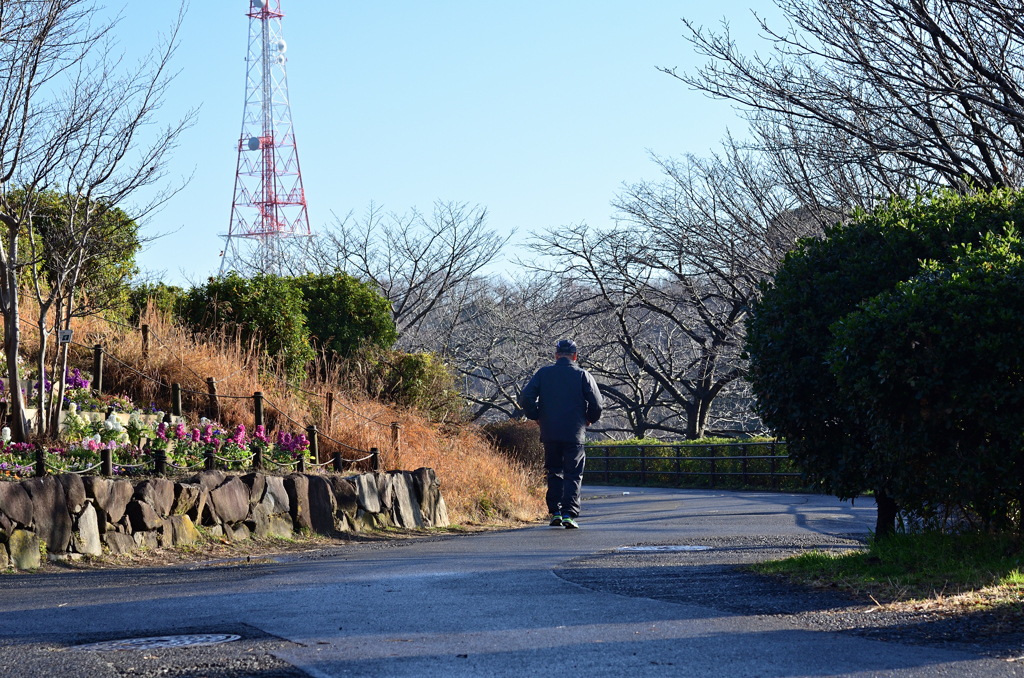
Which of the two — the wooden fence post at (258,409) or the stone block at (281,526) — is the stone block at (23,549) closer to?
the stone block at (281,526)

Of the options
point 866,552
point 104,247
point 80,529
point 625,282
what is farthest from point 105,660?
point 625,282

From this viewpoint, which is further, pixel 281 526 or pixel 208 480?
pixel 281 526

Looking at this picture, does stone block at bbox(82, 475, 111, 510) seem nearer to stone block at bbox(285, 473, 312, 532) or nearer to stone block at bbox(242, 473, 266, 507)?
stone block at bbox(242, 473, 266, 507)

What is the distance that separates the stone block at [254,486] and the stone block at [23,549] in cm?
266

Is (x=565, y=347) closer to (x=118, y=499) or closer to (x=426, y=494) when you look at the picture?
(x=426, y=494)

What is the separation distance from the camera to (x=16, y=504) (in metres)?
8.48

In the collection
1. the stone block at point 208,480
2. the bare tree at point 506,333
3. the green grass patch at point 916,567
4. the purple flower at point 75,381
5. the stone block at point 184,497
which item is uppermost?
the bare tree at point 506,333

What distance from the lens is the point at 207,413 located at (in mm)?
13836

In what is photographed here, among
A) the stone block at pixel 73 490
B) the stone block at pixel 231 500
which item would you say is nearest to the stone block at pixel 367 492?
the stone block at pixel 231 500

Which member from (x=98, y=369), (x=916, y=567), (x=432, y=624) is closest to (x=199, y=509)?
(x=98, y=369)

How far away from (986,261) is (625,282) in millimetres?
22399

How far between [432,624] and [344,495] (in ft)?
23.4

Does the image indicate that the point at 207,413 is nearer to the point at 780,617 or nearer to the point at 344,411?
the point at 344,411

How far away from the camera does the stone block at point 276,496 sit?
37.0 ft
